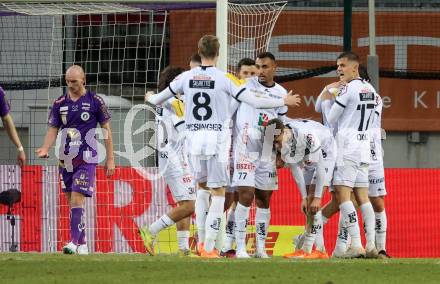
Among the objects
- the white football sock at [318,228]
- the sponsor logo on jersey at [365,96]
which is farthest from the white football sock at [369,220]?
the sponsor logo on jersey at [365,96]

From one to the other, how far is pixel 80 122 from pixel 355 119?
3070 mm

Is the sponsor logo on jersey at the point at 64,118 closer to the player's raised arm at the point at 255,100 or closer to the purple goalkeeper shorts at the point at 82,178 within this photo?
the purple goalkeeper shorts at the point at 82,178

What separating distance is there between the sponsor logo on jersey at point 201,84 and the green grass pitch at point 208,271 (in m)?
1.98

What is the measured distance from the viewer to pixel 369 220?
14094mm

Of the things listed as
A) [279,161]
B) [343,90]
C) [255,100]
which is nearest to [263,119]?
[279,161]

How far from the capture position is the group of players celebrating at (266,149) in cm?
1322

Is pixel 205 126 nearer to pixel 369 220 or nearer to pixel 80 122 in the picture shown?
pixel 80 122

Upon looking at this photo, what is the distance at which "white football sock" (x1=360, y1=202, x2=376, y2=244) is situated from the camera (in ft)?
46.1

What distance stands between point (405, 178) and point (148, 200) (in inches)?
153

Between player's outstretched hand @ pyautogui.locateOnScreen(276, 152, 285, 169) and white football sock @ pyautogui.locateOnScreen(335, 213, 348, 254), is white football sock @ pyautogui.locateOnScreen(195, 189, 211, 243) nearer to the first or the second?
player's outstretched hand @ pyautogui.locateOnScreen(276, 152, 285, 169)

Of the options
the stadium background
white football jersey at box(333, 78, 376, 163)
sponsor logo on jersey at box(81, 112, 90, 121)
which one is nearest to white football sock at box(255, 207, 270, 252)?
white football jersey at box(333, 78, 376, 163)

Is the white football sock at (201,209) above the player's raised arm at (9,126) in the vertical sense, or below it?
below

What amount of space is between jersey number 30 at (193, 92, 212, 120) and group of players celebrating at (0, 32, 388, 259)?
11mm

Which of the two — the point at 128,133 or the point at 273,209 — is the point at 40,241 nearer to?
the point at 128,133
